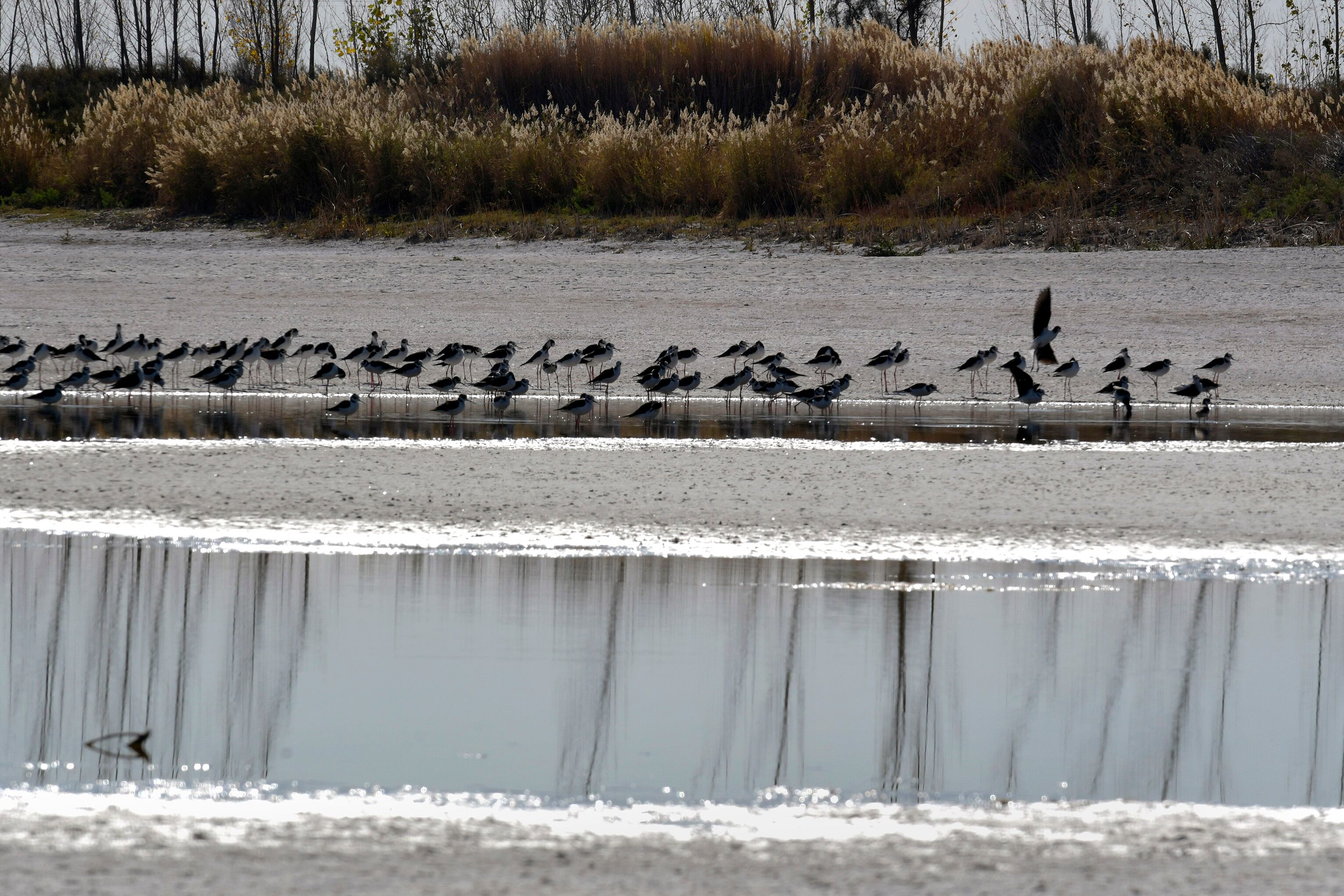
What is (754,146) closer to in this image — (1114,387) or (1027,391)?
(1114,387)

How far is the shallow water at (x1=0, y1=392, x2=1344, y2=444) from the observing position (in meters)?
15.6

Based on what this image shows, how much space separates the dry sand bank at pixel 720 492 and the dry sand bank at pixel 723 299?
698cm

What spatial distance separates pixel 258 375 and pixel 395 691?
50.9 ft

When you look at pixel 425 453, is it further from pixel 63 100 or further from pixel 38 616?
pixel 63 100

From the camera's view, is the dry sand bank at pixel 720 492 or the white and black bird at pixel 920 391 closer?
the dry sand bank at pixel 720 492

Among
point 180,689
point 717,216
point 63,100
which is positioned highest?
point 63,100

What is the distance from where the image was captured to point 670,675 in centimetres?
695

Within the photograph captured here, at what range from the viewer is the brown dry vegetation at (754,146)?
1088 inches

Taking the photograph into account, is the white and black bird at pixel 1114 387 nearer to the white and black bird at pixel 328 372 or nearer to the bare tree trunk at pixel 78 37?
the white and black bird at pixel 328 372

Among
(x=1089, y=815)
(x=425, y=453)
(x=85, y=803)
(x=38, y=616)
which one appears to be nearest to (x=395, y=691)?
(x=85, y=803)

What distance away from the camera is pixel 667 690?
673 centimetres

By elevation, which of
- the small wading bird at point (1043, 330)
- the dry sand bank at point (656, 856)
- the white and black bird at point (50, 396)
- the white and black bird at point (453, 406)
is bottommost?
the dry sand bank at point (656, 856)

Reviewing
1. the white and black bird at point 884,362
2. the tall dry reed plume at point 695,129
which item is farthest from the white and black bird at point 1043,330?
the tall dry reed plume at point 695,129

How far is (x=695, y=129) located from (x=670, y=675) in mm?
26739
